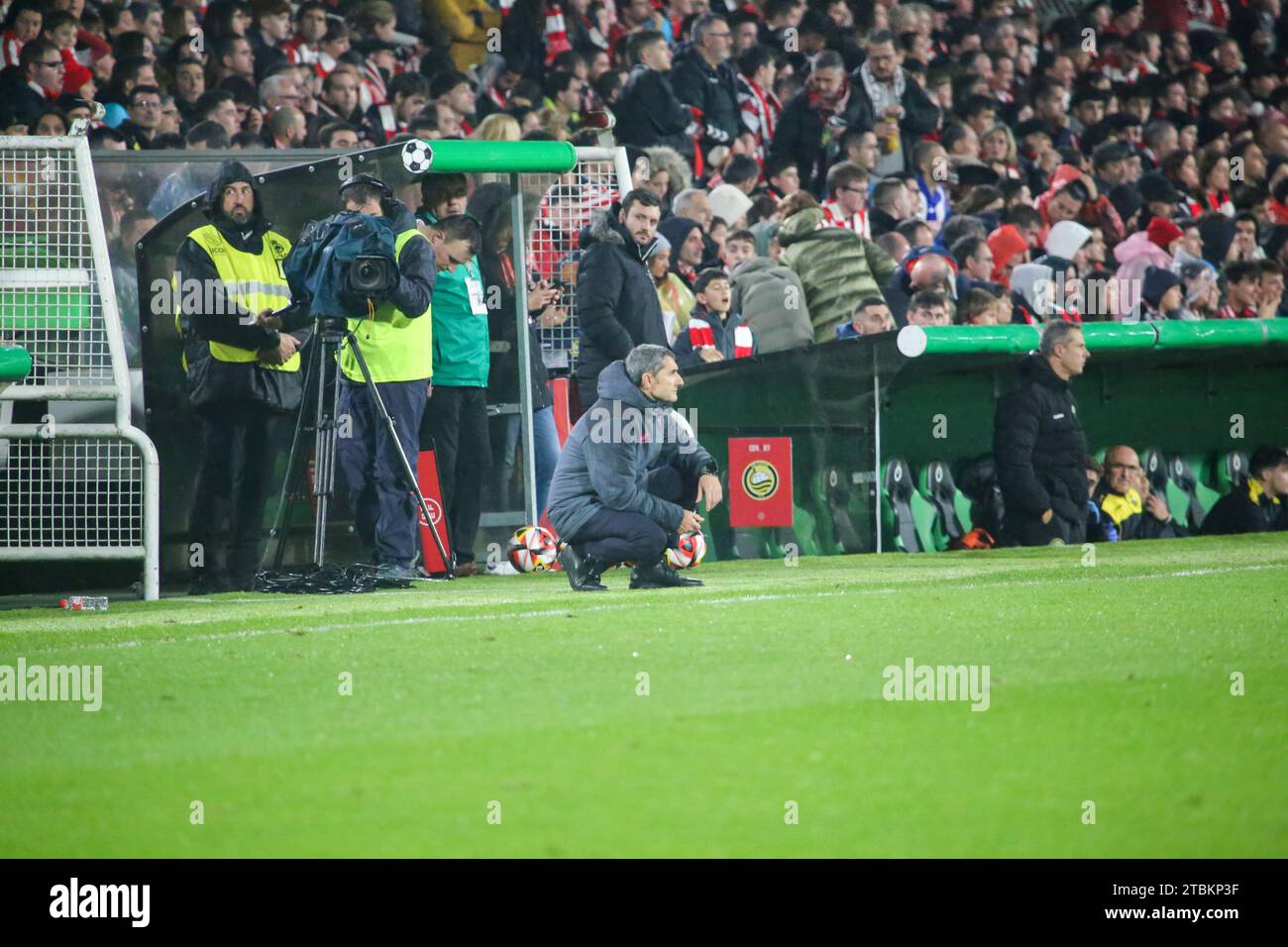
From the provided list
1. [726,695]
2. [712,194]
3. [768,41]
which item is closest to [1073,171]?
[768,41]

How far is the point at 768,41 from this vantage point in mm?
20516

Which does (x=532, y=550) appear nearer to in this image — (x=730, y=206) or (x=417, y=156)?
(x=417, y=156)

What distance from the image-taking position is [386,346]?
1120 cm

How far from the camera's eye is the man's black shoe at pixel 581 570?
34.3 ft

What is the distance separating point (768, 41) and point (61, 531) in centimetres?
1177

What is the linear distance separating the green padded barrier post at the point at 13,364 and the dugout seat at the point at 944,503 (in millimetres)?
5889

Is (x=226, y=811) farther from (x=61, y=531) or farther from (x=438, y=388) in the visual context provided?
(x=438, y=388)

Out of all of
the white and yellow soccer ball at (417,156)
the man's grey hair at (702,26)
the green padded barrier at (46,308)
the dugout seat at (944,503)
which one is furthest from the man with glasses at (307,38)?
the dugout seat at (944,503)

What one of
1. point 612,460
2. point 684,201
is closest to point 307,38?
point 684,201

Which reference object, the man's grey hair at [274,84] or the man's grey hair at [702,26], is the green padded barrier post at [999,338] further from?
the man's grey hair at [702,26]

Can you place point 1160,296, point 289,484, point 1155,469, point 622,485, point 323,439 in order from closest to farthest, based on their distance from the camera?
1. point 622,485
2. point 323,439
3. point 289,484
4. point 1155,469
5. point 1160,296

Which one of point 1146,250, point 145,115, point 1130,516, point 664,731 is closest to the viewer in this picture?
point 664,731

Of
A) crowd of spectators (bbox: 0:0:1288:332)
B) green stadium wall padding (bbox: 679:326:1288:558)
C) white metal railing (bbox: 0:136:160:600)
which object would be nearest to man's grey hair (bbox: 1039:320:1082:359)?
green stadium wall padding (bbox: 679:326:1288:558)

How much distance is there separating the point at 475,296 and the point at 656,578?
7.74 ft
